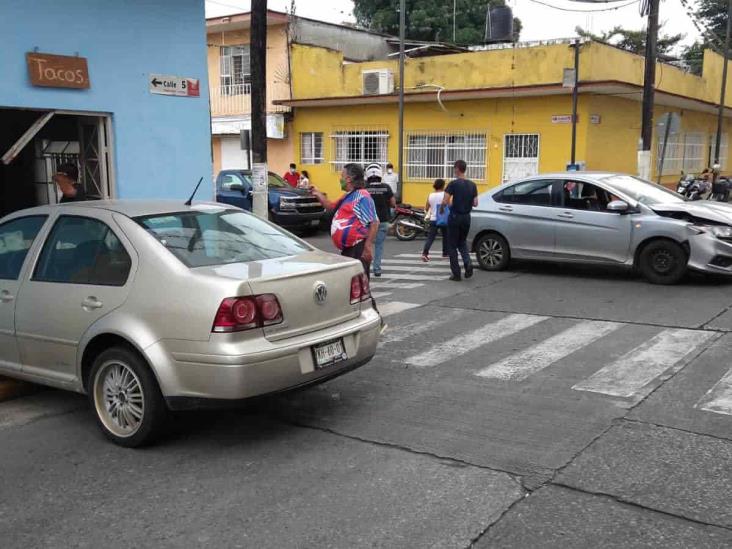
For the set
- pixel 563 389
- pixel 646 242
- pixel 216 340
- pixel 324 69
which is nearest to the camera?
pixel 216 340

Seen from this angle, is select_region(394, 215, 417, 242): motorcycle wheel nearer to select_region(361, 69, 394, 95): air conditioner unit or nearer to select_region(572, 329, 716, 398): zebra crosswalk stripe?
select_region(361, 69, 394, 95): air conditioner unit

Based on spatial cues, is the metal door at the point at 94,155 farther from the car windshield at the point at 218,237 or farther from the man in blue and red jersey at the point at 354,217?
the car windshield at the point at 218,237

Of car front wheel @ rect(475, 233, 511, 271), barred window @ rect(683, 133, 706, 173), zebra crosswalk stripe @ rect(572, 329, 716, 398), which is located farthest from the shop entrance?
barred window @ rect(683, 133, 706, 173)

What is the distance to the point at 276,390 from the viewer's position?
179 inches

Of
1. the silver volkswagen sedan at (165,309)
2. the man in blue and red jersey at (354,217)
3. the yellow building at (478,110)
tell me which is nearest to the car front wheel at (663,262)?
the man in blue and red jersey at (354,217)

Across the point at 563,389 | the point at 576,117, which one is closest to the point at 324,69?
the point at 576,117

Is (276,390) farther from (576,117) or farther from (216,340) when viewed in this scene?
(576,117)

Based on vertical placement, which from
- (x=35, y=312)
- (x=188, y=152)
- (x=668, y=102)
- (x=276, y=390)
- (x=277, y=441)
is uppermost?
(x=668, y=102)

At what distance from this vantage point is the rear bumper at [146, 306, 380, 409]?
4340mm

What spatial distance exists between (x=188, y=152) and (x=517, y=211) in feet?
17.1

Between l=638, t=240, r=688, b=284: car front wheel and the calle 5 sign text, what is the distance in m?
8.01

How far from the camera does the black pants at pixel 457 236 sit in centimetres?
1110

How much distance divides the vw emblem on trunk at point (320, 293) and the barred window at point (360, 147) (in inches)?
764

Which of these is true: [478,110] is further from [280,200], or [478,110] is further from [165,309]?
[165,309]
